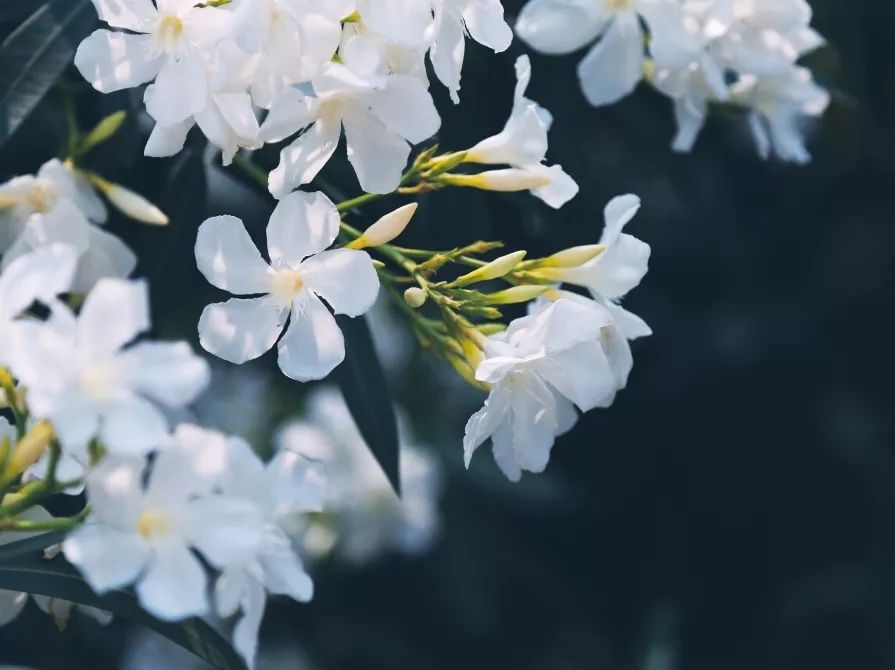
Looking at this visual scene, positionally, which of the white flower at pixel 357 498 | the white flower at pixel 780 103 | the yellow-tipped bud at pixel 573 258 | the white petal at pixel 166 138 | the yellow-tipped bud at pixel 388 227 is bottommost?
the white flower at pixel 357 498

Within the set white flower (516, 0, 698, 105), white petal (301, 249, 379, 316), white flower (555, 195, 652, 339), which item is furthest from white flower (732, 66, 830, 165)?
white petal (301, 249, 379, 316)

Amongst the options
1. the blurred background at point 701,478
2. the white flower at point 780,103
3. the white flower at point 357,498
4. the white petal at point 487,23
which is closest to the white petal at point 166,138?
the white petal at point 487,23

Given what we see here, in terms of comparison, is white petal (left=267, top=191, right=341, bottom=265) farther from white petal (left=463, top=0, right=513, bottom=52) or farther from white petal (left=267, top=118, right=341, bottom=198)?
white petal (left=463, top=0, right=513, bottom=52)

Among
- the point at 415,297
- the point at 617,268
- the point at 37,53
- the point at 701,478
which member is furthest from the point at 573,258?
the point at 701,478

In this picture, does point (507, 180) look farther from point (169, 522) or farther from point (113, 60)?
point (169, 522)

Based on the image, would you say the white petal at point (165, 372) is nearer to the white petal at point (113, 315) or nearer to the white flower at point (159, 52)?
the white petal at point (113, 315)

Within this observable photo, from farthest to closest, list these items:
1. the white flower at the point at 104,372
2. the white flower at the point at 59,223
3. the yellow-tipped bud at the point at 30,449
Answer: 1. the white flower at the point at 59,223
2. the yellow-tipped bud at the point at 30,449
3. the white flower at the point at 104,372

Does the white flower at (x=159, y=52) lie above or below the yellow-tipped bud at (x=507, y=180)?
above
